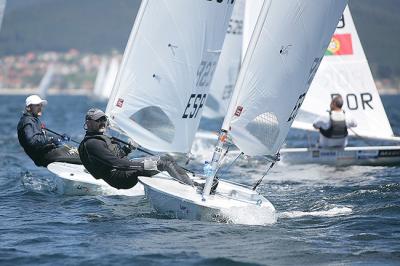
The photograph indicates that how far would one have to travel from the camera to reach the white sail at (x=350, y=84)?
14.7 metres

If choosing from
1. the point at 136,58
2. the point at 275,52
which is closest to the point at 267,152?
the point at 275,52

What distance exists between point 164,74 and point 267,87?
1.88m

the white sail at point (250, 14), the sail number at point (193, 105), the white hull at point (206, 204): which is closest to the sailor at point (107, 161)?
the white hull at point (206, 204)

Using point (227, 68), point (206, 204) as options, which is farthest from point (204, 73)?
point (227, 68)

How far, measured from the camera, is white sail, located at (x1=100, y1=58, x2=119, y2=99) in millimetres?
55628

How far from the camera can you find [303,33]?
8617 millimetres

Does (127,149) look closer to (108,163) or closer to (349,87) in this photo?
(108,163)

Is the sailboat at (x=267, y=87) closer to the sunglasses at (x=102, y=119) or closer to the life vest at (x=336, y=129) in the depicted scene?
the sunglasses at (x=102, y=119)

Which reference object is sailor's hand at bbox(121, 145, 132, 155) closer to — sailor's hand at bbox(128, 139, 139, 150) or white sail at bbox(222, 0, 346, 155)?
sailor's hand at bbox(128, 139, 139, 150)

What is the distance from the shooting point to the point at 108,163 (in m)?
8.52

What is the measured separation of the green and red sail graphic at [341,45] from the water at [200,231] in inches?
163

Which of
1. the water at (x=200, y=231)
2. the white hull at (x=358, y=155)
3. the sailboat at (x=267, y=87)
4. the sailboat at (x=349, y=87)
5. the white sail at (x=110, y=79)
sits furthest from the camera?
the white sail at (x=110, y=79)

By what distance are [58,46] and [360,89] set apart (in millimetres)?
178966

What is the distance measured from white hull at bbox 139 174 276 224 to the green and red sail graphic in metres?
6.41
